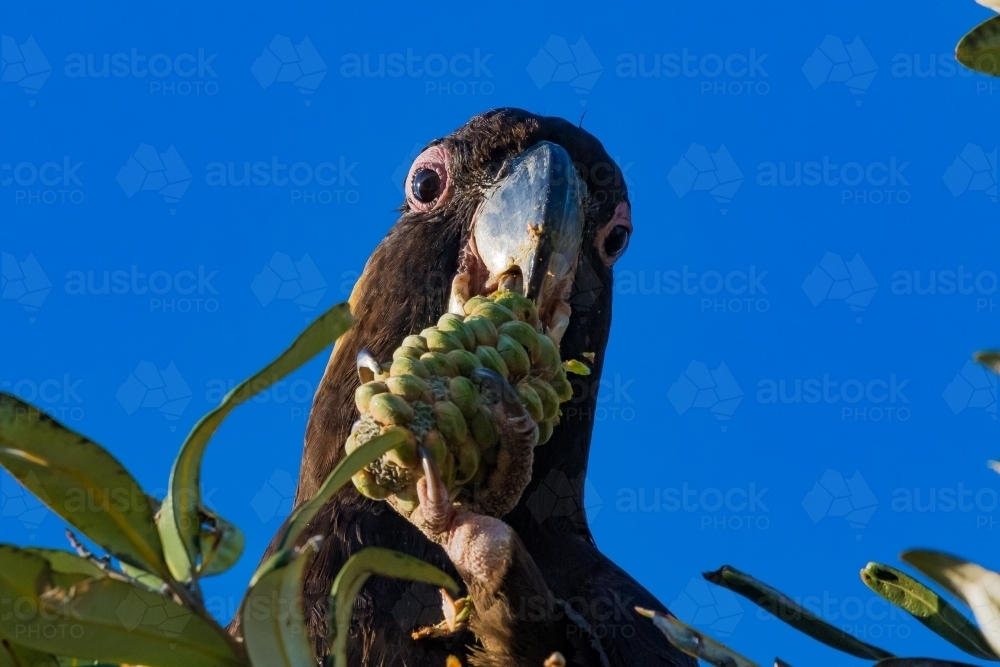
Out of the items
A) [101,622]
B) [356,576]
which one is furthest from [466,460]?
[101,622]

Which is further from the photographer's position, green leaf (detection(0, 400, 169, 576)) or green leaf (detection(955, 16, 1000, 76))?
green leaf (detection(955, 16, 1000, 76))

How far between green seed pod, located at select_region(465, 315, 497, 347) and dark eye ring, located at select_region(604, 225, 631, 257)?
2.12 meters

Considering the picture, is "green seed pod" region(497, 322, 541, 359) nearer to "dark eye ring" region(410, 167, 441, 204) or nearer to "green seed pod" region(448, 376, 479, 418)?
"green seed pod" region(448, 376, 479, 418)

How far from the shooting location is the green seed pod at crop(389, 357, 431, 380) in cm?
203

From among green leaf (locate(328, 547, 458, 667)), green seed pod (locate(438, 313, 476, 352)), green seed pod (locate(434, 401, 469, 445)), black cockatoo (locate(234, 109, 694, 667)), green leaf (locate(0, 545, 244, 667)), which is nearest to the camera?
green leaf (locate(0, 545, 244, 667))

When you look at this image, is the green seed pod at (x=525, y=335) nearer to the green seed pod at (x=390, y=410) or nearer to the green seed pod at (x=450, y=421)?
the green seed pod at (x=450, y=421)

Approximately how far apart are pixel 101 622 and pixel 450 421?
80 centimetres

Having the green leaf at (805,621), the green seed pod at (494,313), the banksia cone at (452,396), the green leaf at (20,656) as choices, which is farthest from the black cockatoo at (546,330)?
the green leaf at (20,656)

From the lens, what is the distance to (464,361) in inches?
84.7

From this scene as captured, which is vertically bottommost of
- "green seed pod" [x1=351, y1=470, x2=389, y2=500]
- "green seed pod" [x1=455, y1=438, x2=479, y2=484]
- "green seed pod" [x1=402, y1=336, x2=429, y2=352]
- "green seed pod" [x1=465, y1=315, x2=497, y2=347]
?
"green seed pod" [x1=351, y1=470, x2=389, y2=500]

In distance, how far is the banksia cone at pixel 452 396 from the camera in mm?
1929

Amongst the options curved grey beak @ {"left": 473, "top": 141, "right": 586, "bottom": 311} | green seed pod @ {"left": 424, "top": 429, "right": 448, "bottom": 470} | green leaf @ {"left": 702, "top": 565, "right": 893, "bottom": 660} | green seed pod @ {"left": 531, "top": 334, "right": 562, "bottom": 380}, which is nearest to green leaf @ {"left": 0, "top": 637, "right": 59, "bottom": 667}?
green seed pod @ {"left": 424, "top": 429, "right": 448, "bottom": 470}

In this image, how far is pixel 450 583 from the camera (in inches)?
61.6

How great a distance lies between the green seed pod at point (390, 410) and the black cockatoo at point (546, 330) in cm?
62
